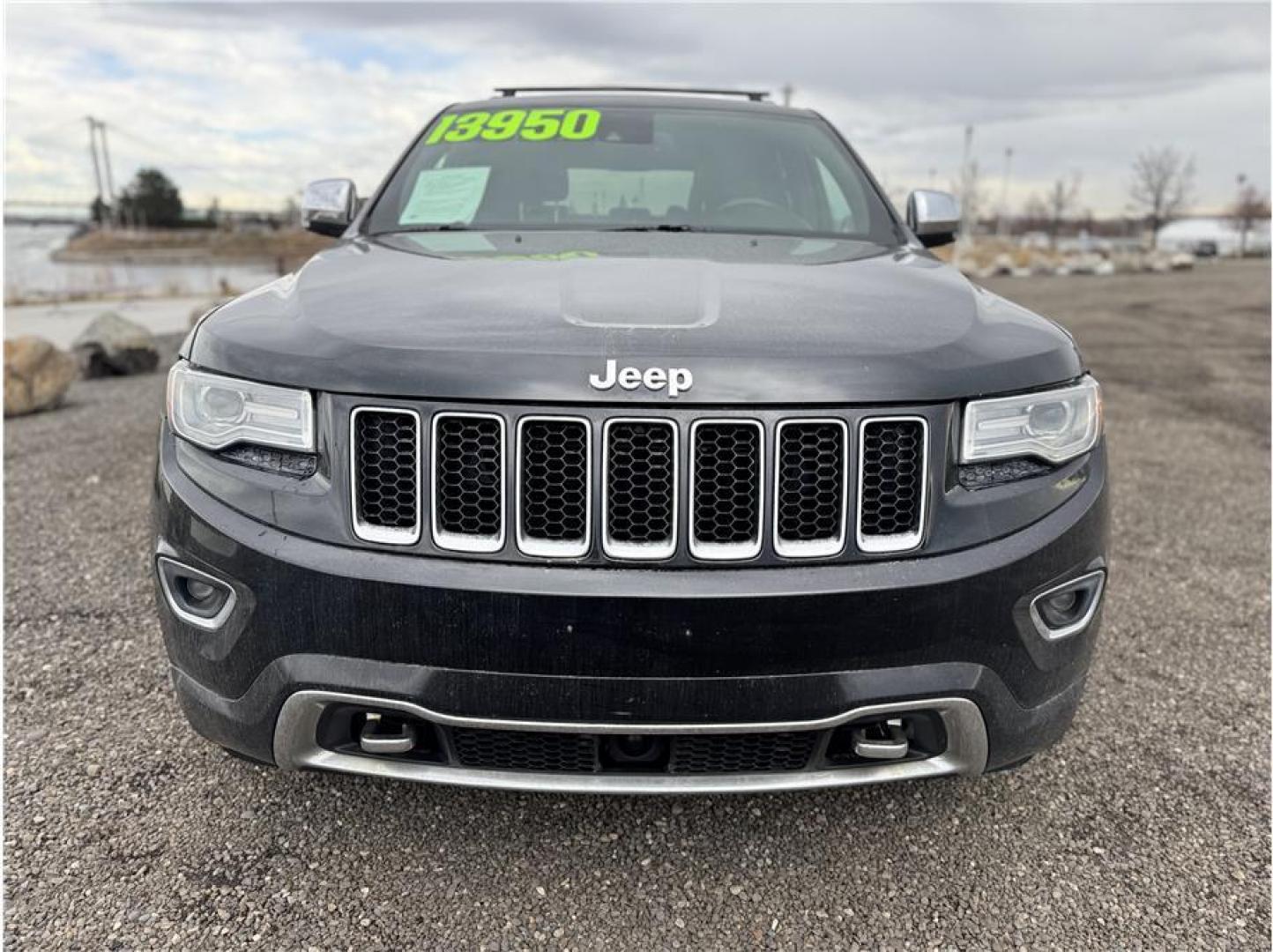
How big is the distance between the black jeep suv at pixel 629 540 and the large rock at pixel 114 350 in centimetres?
809

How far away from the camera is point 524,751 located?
6.37 feet

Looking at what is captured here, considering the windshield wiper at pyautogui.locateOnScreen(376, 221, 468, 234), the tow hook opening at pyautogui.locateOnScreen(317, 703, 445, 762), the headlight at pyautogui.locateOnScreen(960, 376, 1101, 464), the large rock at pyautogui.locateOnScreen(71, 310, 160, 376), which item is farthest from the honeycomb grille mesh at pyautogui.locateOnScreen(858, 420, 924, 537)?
the large rock at pyautogui.locateOnScreen(71, 310, 160, 376)

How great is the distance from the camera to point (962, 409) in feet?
6.22

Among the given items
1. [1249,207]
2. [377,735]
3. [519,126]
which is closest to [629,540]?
[377,735]

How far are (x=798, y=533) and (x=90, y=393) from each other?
822 centimetres

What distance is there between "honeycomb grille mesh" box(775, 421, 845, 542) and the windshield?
54.3 inches

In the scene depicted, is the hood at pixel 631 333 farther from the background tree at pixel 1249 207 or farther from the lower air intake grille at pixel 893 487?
the background tree at pixel 1249 207

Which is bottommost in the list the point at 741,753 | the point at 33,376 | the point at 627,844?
the point at 627,844

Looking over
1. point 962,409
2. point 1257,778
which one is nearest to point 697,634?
point 962,409

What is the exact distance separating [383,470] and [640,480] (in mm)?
485

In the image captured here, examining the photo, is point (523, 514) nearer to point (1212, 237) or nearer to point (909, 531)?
point (909, 531)

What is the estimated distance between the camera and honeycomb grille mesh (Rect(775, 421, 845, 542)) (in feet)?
5.97

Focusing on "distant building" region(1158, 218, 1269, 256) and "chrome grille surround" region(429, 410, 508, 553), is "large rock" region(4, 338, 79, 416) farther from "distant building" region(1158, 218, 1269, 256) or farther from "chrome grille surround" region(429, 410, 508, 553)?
"distant building" region(1158, 218, 1269, 256)

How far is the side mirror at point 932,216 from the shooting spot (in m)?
3.39
